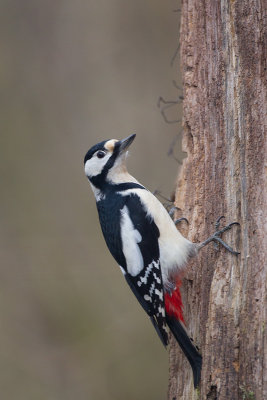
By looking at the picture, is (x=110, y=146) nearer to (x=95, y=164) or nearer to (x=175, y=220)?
(x=95, y=164)

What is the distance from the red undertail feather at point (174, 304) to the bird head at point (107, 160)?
2.96ft

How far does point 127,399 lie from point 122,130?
2.36m

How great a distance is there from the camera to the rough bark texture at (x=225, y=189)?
348cm

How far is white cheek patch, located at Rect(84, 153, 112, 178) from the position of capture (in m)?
4.41

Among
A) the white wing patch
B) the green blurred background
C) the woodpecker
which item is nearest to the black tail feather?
the woodpecker

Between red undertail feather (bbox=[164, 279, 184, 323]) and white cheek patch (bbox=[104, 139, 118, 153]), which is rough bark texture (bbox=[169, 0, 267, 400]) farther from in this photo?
white cheek patch (bbox=[104, 139, 118, 153])

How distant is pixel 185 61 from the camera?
423cm

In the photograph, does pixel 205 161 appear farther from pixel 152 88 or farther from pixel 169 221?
pixel 152 88

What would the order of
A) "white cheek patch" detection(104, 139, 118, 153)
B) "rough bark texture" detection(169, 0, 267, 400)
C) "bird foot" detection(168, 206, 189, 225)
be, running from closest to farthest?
"rough bark texture" detection(169, 0, 267, 400) < "bird foot" detection(168, 206, 189, 225) < "white cheek patch" detection(104, 139, 118, 153)

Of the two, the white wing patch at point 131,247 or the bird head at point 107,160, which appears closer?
the white wing patch at point 131,247

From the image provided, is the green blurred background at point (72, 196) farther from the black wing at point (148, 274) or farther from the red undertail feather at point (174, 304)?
the red undertail feather at point (174, 304)

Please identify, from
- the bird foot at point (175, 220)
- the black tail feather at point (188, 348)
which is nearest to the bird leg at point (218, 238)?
the bird foot at point (175, 220)

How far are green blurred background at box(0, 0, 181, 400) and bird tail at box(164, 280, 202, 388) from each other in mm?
1804

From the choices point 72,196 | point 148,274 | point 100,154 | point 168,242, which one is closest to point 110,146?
point 100,154
